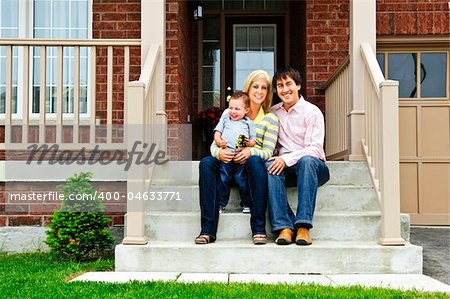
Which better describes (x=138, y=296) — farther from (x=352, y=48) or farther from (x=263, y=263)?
(x=352, y=48)

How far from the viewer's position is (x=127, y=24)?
6.43 metres

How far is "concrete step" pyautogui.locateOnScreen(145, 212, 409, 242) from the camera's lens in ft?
14.1

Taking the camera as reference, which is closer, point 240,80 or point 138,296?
point 138,296

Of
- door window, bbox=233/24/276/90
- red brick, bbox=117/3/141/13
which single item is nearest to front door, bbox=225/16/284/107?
door window, bbox=233/24/276/90

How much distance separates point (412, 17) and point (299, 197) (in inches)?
135

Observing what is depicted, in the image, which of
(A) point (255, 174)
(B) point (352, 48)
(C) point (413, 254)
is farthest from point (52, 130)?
(C) point (413, 254)

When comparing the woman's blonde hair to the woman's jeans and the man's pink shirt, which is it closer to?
the man's pink shirt

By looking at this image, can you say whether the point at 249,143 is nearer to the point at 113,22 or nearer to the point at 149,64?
the point at 149,64

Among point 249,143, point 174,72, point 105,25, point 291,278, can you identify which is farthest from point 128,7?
point 291,278

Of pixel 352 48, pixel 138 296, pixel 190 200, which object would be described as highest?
pixel 352 48

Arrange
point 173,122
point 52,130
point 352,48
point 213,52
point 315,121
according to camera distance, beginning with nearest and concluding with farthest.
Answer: point 315,121 < point 352,48 < point 52,130 < point 173,122 < point 213,52

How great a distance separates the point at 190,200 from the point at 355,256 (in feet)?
4.73

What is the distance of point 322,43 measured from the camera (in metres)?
6.69

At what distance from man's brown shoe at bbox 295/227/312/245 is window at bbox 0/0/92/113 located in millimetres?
3219
